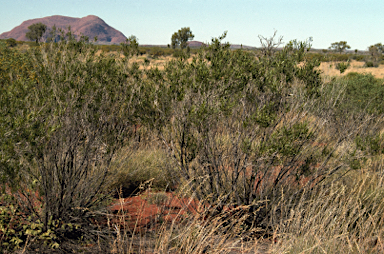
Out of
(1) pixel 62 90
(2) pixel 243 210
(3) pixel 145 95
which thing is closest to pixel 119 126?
(3) pixel 145 95

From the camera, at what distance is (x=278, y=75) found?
174 inches

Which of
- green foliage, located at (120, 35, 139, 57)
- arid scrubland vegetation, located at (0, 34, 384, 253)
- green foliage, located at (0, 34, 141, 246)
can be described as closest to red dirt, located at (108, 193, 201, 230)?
arid scrubland vegetation, located at (0, 34, 384, 253)

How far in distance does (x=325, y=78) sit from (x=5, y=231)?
4.84m

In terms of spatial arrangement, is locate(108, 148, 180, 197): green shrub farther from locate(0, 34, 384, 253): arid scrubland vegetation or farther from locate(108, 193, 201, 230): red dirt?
locate(0, 34, 384, 253): arid scrubland vegetation

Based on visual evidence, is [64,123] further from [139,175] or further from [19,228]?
[139,175]

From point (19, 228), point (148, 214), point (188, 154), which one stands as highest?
point (188, 154)

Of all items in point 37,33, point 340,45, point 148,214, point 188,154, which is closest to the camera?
point 188,154

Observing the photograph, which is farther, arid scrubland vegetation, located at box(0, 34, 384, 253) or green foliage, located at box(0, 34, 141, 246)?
arid scrubland vegetation, located at box(0, 34, 384, 253)

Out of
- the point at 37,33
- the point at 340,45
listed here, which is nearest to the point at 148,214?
the point at 37,33

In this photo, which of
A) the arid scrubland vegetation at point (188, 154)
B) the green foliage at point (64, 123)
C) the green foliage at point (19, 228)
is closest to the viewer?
the green foliage at point (64, 123)

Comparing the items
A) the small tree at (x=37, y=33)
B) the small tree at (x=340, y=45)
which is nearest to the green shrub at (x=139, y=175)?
the small tree at (x=37, y=33)

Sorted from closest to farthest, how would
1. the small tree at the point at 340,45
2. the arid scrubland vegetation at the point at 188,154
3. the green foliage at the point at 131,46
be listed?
1. the arid scrubland vegetation at the point at 188,154
2. the green foliage at the point at 131,46
3. the small tree at the point at 340,45

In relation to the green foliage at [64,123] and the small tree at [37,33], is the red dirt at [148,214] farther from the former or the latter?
the small tree at [37,33]

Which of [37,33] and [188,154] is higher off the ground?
[37,33]
